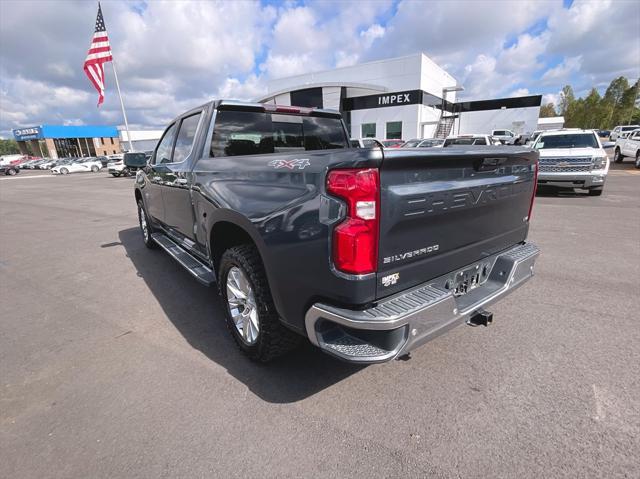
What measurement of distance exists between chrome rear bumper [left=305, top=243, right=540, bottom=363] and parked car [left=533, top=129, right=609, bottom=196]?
31.7ft

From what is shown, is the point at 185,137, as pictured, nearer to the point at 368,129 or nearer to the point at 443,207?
the point at 443,207

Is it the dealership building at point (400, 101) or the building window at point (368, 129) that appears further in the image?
the building window at point (368, 129)

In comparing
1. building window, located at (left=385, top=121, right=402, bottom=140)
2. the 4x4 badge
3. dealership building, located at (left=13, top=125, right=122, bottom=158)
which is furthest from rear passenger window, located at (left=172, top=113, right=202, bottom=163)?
dealership building, located at (left=13, top=125, right=122, bottom=158)

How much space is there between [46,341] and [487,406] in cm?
372

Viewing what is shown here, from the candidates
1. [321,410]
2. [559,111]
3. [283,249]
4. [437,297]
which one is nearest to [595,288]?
[437,297]

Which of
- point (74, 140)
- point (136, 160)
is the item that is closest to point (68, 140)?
point (74, 140)

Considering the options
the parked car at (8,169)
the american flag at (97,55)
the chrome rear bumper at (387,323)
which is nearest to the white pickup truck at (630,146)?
the chrome rear bumper at (387,323)

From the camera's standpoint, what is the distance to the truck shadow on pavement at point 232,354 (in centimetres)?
253

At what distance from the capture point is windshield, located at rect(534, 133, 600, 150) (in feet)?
33.8

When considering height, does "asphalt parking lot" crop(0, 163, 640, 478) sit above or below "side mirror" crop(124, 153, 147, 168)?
below

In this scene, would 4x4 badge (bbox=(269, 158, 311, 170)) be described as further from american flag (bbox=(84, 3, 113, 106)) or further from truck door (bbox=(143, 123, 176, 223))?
american flag (bbox=(84, 3, 113, 106))

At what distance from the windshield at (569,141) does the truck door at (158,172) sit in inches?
397

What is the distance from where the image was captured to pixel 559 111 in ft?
275

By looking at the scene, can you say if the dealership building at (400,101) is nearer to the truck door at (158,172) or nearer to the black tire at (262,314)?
the truck door at (158,172)
